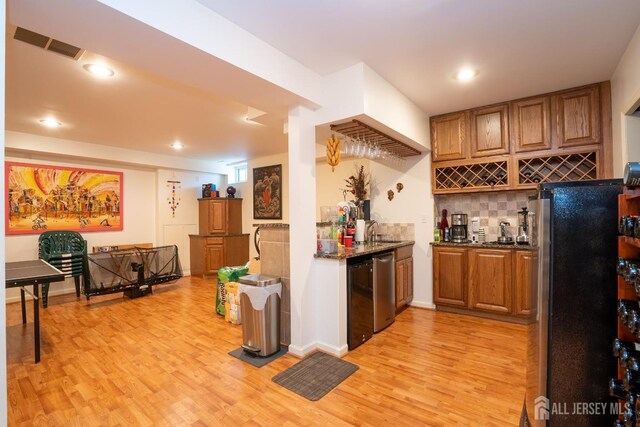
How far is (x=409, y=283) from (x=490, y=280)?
Answer: 954 millimetres

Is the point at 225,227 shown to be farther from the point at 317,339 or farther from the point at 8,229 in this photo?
the point at 317,339

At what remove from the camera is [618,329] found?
1.30 metres

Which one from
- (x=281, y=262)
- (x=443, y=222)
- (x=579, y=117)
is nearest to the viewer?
(x=281, y=262)

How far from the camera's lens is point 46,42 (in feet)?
7.18

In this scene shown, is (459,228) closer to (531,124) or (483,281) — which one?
(483,281)

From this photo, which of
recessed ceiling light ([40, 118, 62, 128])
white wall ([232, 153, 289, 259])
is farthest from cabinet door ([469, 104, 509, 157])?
recessed ceiling light ([40, 118, 62, 128])

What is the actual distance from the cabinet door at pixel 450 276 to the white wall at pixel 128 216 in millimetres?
5529

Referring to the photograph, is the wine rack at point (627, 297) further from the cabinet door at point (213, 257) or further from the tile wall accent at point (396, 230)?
the cabinet door at point (213, 257)

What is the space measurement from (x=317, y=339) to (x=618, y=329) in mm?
2135

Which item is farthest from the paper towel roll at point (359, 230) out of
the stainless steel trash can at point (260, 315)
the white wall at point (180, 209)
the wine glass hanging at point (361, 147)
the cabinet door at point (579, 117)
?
the white wall at point (180, 209)

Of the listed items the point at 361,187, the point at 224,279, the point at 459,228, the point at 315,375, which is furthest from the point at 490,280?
the point at 224,279

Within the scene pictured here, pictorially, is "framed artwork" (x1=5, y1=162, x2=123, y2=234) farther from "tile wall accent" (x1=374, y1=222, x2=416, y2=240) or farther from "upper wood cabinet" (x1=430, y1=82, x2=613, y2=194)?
"upper wood cabinet" (x1=430, y1=82, x2=613, y2=194)

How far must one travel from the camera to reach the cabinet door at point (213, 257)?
20.6 ft

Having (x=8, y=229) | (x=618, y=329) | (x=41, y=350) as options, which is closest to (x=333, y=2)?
(x=618, y=329)
